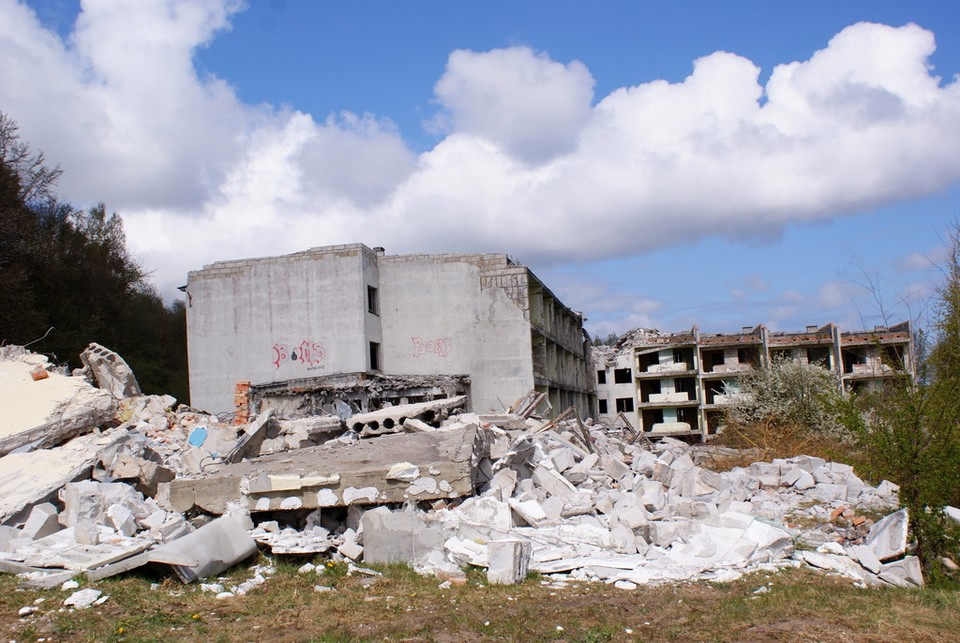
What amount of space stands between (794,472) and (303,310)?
1705cm

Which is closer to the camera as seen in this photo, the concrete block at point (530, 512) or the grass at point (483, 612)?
the grass at point (483, 612)

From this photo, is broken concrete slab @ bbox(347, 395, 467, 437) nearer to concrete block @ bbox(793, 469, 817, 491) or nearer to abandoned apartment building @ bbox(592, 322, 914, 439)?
concrete block @ bbox(793, 469, 817, 491)

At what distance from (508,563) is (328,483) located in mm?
2834

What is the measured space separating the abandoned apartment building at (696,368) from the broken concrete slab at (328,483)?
1421 inches

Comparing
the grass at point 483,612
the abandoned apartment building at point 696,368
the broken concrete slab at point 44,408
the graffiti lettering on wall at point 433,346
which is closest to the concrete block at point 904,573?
the grass at point 483,612

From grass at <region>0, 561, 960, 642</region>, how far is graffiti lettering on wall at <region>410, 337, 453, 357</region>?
19.3m

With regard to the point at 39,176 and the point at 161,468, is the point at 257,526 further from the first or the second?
the point at 39,176

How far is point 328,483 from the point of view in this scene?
9906 mm

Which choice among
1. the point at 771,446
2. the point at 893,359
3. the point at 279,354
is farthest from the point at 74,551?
the point at 771,446

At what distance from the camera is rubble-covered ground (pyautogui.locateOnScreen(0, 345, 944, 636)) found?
8562 mm

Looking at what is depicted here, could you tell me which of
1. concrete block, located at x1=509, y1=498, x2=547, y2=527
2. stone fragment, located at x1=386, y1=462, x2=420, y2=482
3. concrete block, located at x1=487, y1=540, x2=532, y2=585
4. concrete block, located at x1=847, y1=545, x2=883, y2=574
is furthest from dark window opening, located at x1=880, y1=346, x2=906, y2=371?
stone fragment, located at x1=386, y1=462, x2=420, y2=482

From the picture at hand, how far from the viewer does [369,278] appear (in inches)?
1074

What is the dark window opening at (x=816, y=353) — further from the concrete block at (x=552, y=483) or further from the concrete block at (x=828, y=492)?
the concrete block at (x=552, y=483)

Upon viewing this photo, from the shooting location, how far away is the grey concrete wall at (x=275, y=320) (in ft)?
86.9
